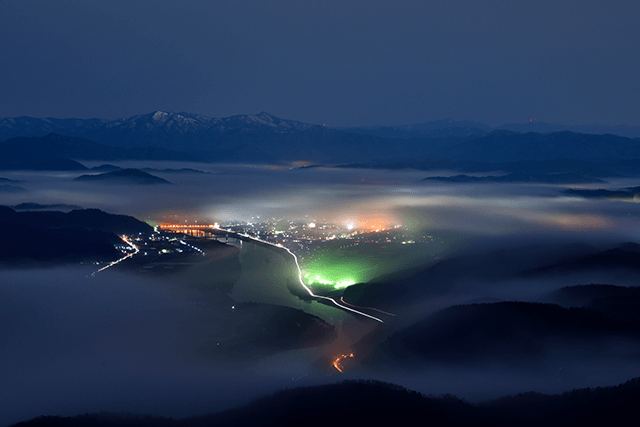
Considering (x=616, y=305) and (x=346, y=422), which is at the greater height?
(x=616, y=305)

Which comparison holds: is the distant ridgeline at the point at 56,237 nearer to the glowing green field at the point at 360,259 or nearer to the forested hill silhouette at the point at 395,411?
the glowing green field at the point at 360,259

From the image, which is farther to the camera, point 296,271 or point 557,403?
point 296,271

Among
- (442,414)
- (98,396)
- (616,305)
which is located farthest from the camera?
(616,305)

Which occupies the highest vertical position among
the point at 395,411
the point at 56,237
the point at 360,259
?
the point at 56,237

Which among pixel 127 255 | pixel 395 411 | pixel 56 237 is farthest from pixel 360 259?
pixel 395 411

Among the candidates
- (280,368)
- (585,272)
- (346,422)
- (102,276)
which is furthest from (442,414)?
(102,276)

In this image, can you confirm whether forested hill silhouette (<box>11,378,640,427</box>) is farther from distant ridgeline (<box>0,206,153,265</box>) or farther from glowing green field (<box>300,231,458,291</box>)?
distant ridgeline (<box>0,206,153,265</box>)

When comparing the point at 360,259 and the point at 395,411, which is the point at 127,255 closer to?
the point at 360,259

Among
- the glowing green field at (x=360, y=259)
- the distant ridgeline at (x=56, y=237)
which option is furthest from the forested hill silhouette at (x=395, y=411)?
the distant ridgeline at (x=56, y=237)

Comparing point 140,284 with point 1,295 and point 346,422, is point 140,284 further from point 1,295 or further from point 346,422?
point 346,422
